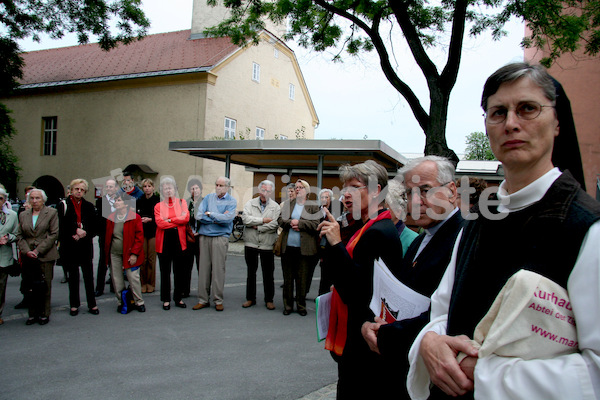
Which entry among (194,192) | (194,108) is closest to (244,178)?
(194,108)

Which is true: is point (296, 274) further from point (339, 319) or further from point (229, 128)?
point (229, 128)

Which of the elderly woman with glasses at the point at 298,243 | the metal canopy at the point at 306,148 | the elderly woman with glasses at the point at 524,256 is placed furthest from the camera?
the metal canopy at the point at 306,148

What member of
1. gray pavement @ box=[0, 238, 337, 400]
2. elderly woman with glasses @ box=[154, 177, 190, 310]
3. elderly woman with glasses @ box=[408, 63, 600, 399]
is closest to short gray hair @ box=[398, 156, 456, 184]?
elderly woman with glasses @ box=[408, 63, 600, 399]

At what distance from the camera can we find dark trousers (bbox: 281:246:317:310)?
7.01 metres

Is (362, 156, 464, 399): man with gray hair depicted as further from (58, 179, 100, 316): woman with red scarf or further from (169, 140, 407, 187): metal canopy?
(169, 140, 407, 187): metal canopy

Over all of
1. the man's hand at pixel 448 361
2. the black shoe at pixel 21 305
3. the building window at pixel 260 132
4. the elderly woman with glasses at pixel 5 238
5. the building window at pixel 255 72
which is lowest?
the black shoe at pixel 21 305

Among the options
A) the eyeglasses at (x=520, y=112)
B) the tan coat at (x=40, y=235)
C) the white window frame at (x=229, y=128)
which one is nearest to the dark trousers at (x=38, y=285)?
the tan coat at (x=40, y=235)

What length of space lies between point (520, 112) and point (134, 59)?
2862 cm

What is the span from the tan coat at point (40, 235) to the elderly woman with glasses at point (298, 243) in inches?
133

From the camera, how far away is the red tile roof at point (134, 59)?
24547 mm

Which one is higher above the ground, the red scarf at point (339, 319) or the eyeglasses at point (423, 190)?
the eyeglasses at point (423, 190)

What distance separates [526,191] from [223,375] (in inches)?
148

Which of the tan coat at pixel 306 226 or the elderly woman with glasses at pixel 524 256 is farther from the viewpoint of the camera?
the tan coat at pixel 306 226

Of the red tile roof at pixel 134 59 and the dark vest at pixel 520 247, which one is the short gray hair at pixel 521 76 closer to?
the dark vest at pixel 520 247
